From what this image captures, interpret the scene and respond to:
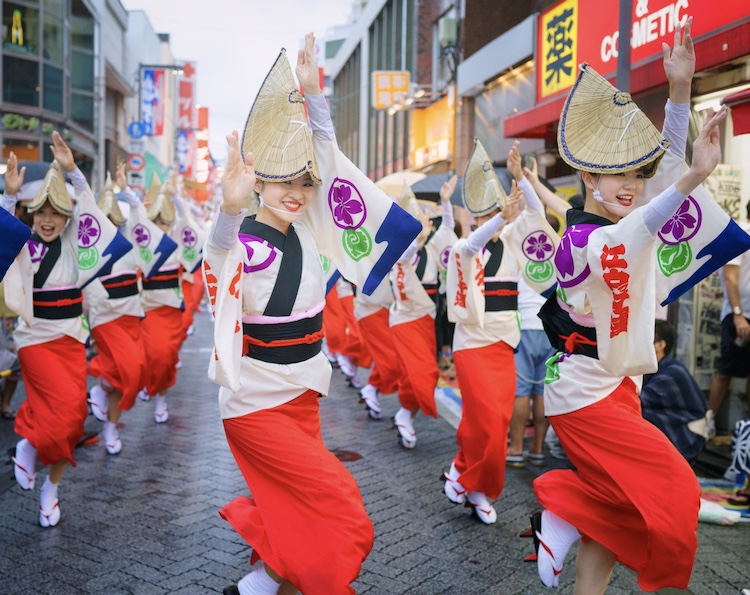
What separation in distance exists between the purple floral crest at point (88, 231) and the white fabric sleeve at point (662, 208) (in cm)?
388

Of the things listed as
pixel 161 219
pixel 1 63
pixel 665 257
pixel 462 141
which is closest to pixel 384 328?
pixel 161 219

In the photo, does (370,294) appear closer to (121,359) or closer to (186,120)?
(121,359)

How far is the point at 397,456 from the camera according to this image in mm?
6652

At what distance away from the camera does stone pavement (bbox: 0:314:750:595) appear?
4.00m

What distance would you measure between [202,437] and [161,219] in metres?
2.54

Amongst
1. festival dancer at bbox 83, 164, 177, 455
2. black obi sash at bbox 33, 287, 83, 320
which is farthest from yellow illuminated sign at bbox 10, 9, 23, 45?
black obi sash at bbox 33, 287, 83, 320

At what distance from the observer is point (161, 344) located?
308 inches

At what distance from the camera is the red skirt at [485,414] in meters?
4.88

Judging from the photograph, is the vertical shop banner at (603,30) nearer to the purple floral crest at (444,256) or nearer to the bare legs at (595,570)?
the purple floral crest at (444,256)

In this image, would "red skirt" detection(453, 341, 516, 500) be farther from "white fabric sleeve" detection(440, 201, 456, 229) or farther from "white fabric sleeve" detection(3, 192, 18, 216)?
"white fabric sleeve" detection(3, 192, 18, 216)

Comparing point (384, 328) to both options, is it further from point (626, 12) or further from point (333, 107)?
point (333, 107)

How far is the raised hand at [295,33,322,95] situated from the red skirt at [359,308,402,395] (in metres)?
4.46

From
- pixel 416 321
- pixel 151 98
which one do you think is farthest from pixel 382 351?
pixel 151 98

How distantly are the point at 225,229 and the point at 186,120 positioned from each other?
46759mm
